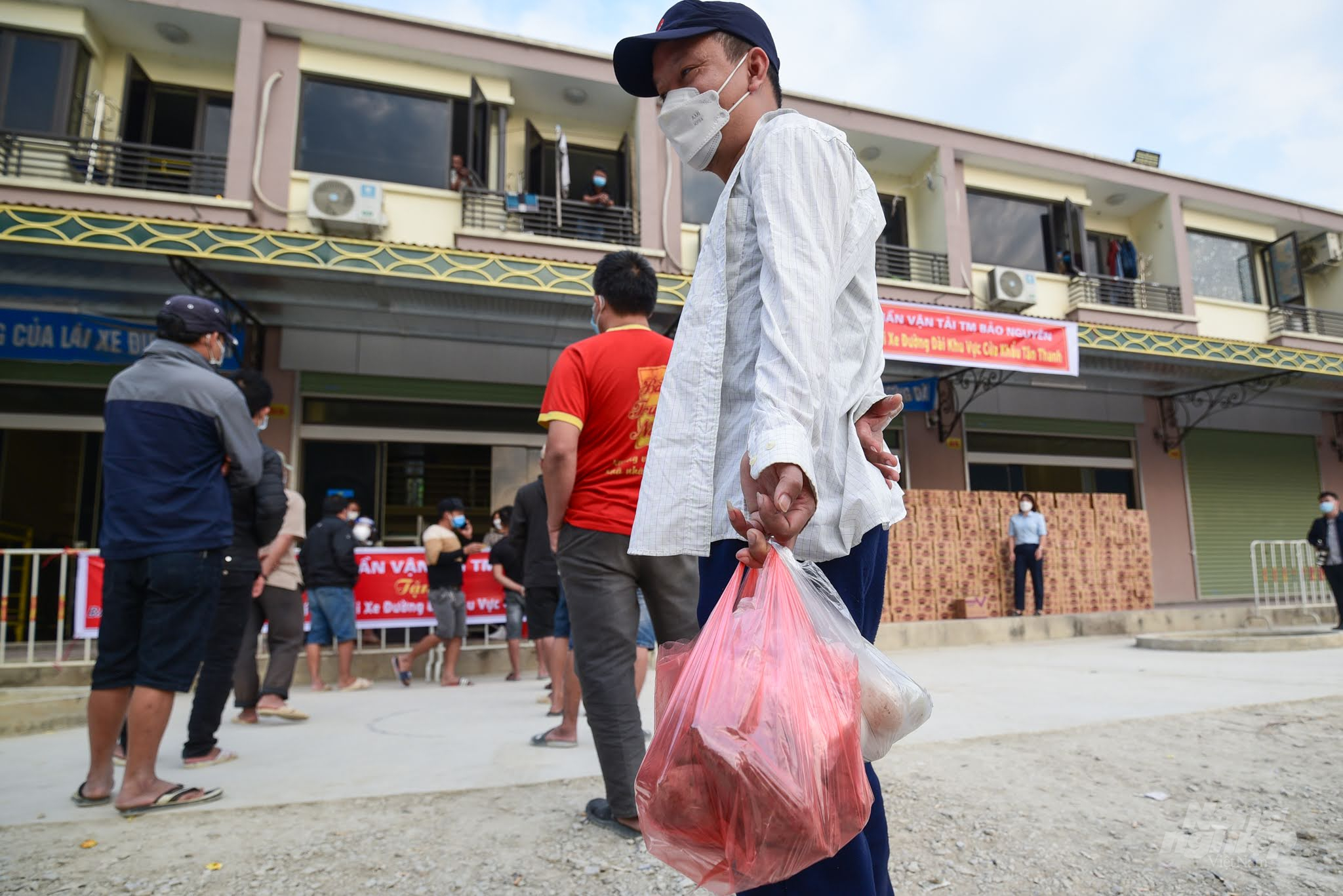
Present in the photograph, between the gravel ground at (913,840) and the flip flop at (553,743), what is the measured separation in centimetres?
80

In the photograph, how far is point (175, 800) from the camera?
276 centimetres

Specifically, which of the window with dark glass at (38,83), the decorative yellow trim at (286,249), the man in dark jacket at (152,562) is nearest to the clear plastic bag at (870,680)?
the man in dark jacket at (152,562)

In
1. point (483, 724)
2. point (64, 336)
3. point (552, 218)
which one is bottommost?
point (483, 724)

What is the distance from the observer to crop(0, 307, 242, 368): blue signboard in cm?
825

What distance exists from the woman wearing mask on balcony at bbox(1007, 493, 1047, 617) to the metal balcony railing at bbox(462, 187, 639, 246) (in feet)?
20.8

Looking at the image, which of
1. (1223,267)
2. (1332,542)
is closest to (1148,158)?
(1223,267)

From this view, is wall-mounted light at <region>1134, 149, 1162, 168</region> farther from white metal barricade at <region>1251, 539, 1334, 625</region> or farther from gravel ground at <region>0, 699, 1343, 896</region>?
gravel ground at <region>0, 699, 1343, 896</region>

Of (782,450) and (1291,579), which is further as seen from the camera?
(1291,579)

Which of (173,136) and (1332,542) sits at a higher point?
(173,136)

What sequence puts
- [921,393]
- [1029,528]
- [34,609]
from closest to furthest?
[34,609]
[1029,528]
[921,393]

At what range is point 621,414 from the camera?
2.78m

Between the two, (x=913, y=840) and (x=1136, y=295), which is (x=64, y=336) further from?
(x=1136, y=295)

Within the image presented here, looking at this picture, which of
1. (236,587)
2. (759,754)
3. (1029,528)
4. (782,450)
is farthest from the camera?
(1029,528)

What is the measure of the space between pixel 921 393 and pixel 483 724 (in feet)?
30.5
